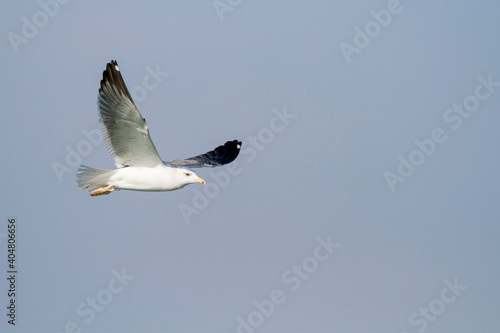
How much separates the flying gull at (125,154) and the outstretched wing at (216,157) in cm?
246

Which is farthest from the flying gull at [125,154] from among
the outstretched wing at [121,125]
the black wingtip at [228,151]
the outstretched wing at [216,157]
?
the black wingtip at [228,151]

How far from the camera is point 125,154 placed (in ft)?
53.5

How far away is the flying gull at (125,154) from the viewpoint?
50.8 feet

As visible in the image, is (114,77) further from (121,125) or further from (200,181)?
(200,181)

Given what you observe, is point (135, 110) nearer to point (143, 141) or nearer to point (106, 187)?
point (143, 141)

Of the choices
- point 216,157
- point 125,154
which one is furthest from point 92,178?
point 216,157

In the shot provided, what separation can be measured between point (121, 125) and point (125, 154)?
764 mm

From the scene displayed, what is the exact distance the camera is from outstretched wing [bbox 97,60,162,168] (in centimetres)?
1544

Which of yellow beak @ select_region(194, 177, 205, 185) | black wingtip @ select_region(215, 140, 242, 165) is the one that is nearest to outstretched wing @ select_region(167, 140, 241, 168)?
black wingtip @ select_region(215, 140, 242, 165)

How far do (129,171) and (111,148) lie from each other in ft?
1.75

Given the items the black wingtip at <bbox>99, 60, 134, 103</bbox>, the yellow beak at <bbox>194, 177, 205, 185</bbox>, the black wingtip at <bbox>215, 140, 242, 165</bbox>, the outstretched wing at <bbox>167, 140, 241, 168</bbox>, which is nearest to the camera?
the black wingtip at <bbox>99, 60, 134, 103</bbox>

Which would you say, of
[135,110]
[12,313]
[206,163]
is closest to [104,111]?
[135,110]

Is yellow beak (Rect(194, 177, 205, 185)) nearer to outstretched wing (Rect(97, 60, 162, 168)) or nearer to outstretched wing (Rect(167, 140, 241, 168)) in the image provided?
outstretched wing (Rect(97, 60, 162, 168))

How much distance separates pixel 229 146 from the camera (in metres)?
21.0
